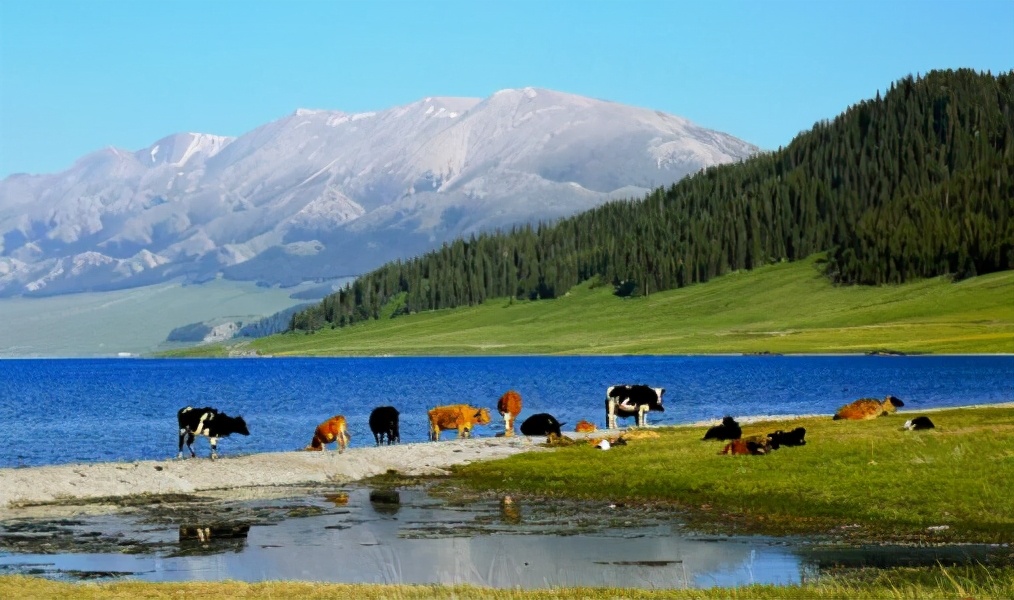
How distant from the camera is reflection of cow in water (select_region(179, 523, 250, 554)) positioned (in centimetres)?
3238

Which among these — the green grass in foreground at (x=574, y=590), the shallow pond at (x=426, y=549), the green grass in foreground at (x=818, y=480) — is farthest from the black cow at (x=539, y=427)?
the green grass in foreground at (x=574, y=590)

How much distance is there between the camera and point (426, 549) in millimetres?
32125

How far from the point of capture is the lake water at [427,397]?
76.5m

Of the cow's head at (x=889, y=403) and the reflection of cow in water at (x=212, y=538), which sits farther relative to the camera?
the cow's head at (x=889, y=403)

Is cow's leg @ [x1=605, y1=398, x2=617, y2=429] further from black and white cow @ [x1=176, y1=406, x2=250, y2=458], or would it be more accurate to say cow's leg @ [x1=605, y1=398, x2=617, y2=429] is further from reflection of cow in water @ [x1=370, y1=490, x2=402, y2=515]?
reflection of cow in water @ [x1=370, y1=490, x2=402, y2=515]

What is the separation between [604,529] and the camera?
34688 millimetres

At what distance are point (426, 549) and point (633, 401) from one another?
33.7 metres

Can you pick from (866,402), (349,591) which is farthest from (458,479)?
(866,402)

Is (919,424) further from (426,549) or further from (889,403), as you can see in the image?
(426,549)

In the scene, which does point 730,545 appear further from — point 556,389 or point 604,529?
point 556,389

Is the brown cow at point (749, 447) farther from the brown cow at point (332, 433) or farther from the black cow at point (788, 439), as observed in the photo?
the brown cow at point (332, 433)

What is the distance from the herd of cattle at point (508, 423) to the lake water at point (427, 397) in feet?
29.0

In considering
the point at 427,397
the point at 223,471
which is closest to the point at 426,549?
Result: the point at 223,471

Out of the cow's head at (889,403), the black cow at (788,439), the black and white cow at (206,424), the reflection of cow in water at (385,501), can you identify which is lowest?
the cow's head at (889,403)
